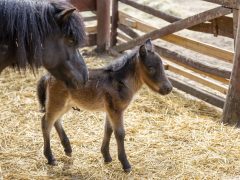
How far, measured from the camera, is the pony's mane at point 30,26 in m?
3.07

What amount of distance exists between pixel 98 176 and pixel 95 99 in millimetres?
697

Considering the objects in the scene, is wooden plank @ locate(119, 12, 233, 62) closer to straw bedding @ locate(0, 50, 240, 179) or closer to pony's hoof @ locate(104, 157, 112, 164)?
straw bedding @ locate(0, 50, 240, 179)

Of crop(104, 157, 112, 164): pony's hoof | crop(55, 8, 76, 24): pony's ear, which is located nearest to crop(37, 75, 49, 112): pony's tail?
crop(104, 157, 112, 164): pony's hoof

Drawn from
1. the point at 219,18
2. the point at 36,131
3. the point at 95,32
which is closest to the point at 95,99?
the point at 36,131

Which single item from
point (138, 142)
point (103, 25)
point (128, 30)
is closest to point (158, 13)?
point (128, 30)

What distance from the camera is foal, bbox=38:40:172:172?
3.91 meters

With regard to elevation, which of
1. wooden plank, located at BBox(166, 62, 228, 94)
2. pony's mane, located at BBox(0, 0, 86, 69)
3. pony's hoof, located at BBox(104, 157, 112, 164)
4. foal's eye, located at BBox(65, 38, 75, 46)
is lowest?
wooden plank, located at BBox(166, 62, 228, 94)

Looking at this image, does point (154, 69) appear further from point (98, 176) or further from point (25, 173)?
point (25, 173)

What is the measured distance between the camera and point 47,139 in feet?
13.5

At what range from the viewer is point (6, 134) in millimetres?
4785

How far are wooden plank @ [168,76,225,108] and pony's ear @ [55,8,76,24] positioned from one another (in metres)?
3.14

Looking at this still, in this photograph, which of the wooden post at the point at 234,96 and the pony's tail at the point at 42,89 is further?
the wooden post at the point at 234,96

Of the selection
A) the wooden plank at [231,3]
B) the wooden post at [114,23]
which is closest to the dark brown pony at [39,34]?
the wooden plank at [231,3]

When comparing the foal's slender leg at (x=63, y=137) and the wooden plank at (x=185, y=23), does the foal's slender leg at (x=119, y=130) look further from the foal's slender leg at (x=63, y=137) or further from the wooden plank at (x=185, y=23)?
the wooden plank at (x=185, y=23)
